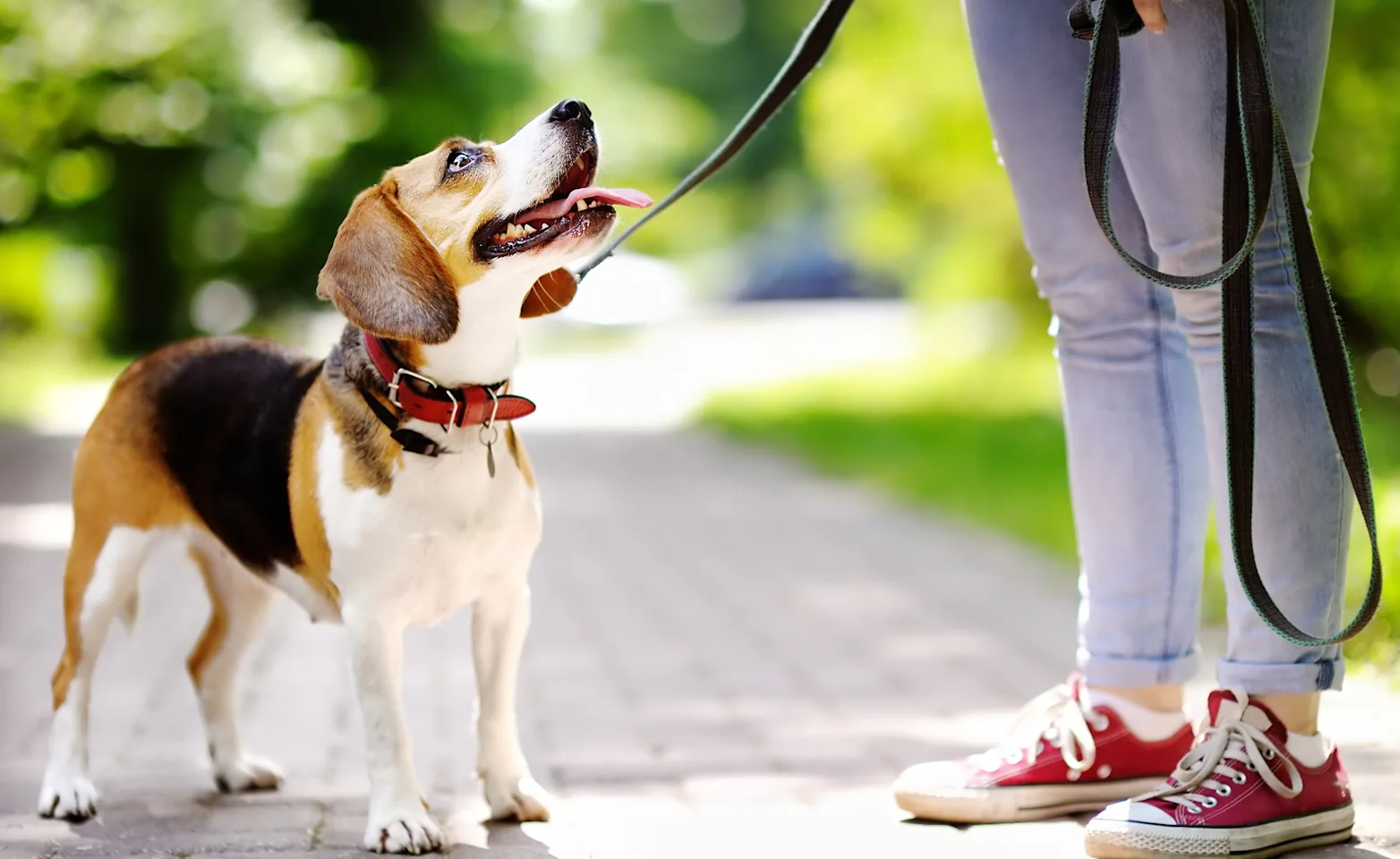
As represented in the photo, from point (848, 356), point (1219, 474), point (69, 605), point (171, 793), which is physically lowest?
point (848, 356)

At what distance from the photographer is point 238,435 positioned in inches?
143

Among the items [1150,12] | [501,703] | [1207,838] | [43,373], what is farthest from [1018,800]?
[43,373]

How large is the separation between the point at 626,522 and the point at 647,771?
4.99 meters

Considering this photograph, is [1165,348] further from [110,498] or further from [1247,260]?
[110,498]

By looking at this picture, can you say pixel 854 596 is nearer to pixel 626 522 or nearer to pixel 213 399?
pixel 626 522

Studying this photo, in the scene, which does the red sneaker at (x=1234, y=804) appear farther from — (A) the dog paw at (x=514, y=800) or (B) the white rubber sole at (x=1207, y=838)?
(A) the dog paw at (x=514, y=800)

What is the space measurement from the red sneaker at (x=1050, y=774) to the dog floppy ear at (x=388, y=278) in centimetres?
134

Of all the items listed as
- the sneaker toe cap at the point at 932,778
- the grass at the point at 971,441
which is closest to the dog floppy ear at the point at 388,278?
the sneaker toe cap at the point at 932,778

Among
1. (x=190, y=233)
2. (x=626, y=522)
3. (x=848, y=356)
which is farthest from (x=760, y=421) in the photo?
(x=190, y=233)

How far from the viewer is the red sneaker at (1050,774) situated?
131 inches

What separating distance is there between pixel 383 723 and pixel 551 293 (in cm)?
94

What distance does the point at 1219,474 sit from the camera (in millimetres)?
3164

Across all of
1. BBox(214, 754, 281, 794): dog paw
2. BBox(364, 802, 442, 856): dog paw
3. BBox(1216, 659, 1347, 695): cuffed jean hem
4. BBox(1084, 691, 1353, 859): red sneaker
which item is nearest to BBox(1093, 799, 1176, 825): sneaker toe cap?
BBox(1084, 691, 1353, 859): red sneaker

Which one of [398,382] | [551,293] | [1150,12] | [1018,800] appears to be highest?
[1150,12]
